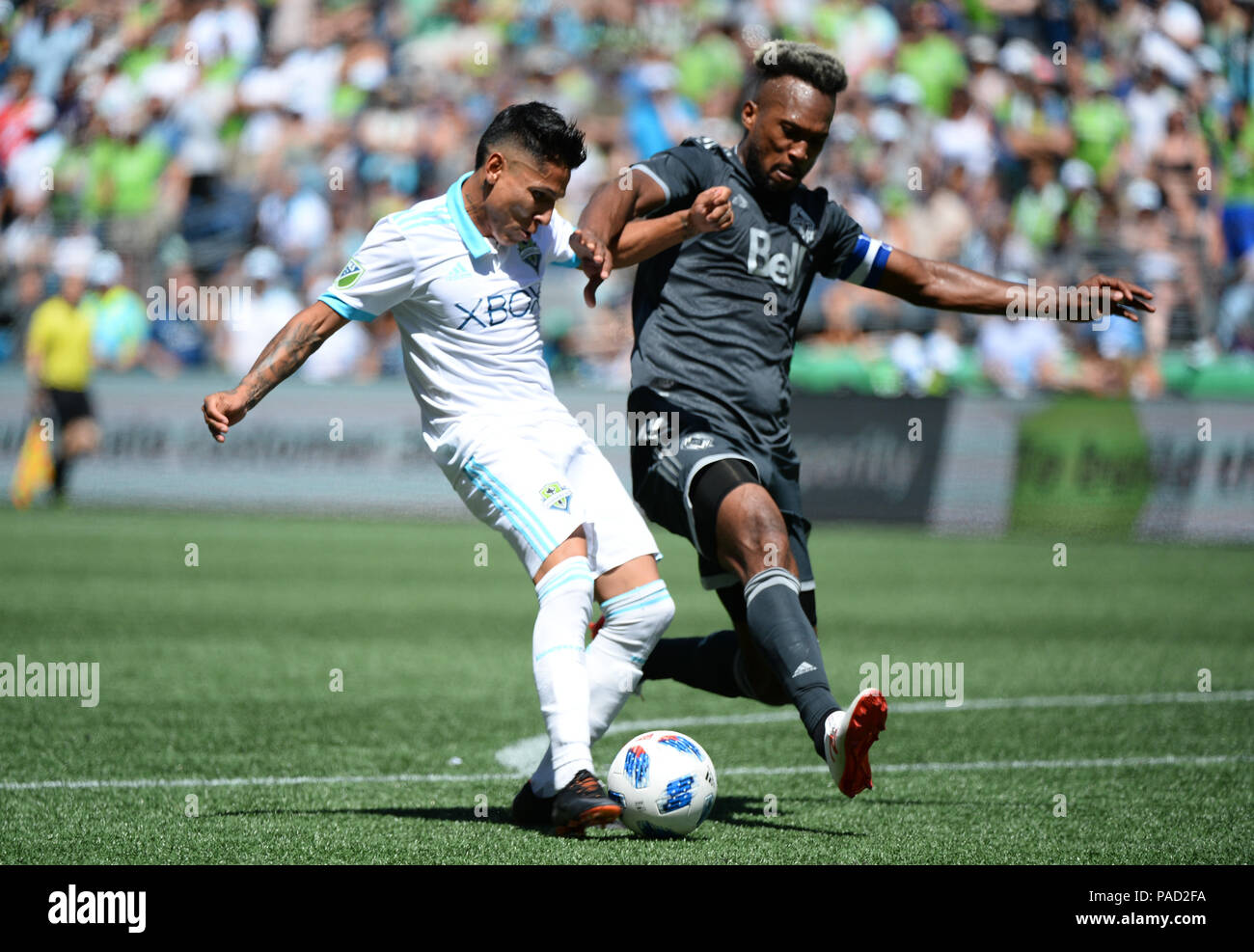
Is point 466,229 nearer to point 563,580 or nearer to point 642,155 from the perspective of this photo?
point 563,580

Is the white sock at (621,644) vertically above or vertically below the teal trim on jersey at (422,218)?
below

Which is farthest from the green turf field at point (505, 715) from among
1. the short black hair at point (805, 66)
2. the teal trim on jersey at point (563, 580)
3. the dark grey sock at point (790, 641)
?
the short black hair at point (805, 66)

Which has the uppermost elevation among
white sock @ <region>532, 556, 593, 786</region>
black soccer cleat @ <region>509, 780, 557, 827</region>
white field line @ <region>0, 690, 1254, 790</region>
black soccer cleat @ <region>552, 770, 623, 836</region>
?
white sock @ <region>532, 556, 593, 786</region>

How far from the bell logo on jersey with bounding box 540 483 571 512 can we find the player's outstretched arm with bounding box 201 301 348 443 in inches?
32.7

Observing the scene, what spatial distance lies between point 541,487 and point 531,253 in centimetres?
82

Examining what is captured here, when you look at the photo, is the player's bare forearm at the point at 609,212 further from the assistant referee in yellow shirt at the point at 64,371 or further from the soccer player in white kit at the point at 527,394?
the assistant referee in yellow shirt at the point at 64,371

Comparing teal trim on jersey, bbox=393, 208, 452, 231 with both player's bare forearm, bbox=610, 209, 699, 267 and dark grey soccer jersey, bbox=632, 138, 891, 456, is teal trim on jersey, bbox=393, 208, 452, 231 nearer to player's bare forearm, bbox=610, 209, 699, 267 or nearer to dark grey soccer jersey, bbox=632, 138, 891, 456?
player's bare forearm, bbox=610, 209, 699, 267

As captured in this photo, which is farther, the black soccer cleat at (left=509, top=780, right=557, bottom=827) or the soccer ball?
the black soccer cleat at (left=509, top=780, right=557, bottom=827)

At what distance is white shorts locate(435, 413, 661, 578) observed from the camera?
17.5 ft

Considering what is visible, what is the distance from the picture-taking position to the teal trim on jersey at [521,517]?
533 centimetres

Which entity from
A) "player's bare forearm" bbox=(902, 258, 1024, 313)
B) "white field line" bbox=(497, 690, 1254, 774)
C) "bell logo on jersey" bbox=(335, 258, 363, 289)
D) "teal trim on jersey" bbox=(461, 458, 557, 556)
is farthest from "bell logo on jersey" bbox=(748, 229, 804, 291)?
"white field line" bbox=(497, 690, 1254, 774)

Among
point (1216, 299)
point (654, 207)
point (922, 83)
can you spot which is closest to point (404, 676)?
point (654, 207)

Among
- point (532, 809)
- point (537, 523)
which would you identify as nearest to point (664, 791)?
point (532, 809)

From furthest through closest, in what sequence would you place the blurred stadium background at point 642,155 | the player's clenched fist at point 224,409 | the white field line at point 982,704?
1. the blurred stadium background at point 642,155
2. the white field line at point 982,704
3. the player's clenched fist at point 224,409
